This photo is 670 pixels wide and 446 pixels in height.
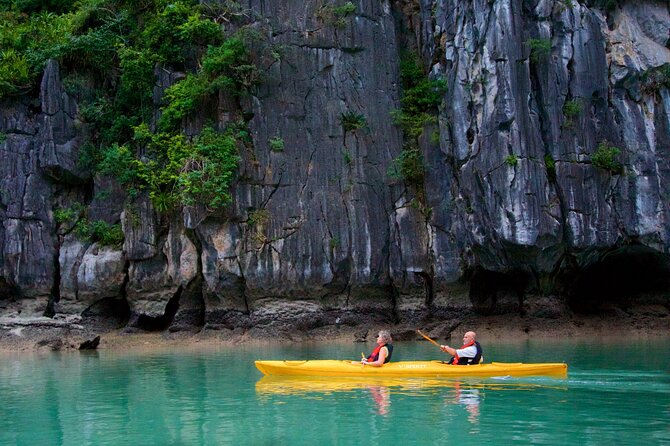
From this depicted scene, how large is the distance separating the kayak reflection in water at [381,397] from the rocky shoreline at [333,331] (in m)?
9.50

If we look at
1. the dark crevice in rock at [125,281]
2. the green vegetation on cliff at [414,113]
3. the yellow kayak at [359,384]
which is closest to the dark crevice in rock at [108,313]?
the dark crevice in rock at [125,281]

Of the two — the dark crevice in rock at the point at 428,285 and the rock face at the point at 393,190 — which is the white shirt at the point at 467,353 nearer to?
the rock face at the point at 393,190

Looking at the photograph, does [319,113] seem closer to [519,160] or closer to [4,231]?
[519,160]

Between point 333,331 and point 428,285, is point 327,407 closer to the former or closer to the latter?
point 333,331

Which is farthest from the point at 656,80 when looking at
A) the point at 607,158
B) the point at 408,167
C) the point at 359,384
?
the point at 359,384

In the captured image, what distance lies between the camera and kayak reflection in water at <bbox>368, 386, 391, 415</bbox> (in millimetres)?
10875

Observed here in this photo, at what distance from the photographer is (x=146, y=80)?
2572 cm

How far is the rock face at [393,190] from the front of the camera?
72.5ft

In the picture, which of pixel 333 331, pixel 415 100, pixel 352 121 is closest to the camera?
pixel 333 331

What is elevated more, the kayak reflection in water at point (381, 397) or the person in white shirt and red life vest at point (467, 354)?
the person in white shirt and red life vest at point (467, 354)

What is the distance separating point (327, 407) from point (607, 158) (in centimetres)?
1429

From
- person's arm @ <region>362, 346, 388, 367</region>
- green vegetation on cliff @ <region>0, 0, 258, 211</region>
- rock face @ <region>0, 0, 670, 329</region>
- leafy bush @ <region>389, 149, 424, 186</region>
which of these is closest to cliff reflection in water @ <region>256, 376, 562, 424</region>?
person's arm @ <region>362, 346, 388, 367</region>

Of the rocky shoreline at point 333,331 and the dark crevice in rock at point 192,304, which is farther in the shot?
the dark crevice in rock at point 192,304

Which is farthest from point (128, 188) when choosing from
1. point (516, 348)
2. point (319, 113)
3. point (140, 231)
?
point (516, 348)
